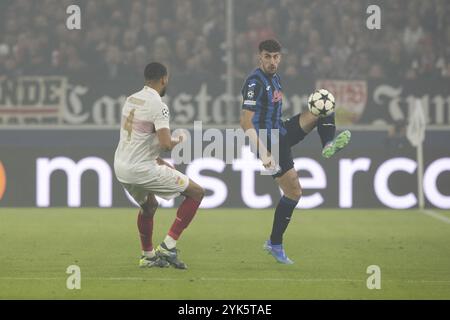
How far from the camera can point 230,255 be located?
10703 mm

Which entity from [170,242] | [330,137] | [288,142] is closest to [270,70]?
[288,142]

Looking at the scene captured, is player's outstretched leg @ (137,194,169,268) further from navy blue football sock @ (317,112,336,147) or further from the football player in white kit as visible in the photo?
navy blue football sock @ (317,112,336,147)

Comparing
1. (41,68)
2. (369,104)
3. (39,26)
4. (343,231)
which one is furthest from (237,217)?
(39,26)

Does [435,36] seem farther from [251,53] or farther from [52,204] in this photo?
[52,204]

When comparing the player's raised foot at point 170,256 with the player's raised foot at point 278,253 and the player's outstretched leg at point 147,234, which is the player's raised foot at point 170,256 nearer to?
the player's outstretched leg at point 147,234

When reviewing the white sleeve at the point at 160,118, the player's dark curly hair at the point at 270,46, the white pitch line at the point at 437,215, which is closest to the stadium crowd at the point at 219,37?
the white pitch line at the point at 437,215

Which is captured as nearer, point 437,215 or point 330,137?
point 330,137

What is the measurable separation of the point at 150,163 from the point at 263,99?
1.32 meters

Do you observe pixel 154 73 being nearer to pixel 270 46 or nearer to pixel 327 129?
pixel 270 46

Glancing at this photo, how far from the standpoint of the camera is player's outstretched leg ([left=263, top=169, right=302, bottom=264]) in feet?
33.3

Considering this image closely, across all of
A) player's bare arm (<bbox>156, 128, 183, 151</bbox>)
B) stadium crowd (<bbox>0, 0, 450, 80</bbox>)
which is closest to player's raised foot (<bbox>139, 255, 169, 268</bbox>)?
player's bare arm (<bbox>156, 128, 183, 151</bbox>)

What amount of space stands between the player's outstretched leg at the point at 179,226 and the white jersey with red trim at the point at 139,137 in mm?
417

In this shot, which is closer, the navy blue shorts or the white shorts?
the white shorts

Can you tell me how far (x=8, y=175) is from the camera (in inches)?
631
